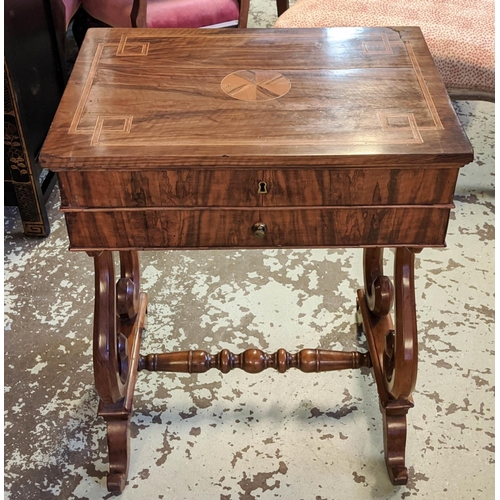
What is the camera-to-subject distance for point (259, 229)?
1.04 meters

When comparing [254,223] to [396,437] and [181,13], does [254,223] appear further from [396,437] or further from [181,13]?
[181,13]

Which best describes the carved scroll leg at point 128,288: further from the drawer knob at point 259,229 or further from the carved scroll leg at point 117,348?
the drawer knob at point 259,229

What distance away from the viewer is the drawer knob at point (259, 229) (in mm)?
1040

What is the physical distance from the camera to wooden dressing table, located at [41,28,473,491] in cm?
98

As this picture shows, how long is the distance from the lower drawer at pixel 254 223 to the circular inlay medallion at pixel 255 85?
8.4 inches

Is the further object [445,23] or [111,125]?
[445,23]

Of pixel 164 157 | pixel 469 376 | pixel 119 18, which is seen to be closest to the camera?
pixel 164 157

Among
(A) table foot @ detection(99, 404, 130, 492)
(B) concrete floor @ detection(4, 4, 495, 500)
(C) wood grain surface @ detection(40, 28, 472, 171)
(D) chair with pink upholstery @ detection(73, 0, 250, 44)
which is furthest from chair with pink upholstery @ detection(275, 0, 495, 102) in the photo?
(A) table foot @ detection(99, 404, 130, 492)

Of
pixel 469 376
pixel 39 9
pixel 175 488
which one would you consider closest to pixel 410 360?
pixel 469 376

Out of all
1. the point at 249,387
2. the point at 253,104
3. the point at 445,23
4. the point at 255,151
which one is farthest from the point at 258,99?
the point at 445,23

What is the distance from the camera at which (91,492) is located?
1.35 meters

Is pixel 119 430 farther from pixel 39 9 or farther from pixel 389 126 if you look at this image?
pixel 39 9

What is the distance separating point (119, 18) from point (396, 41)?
1.21 meters

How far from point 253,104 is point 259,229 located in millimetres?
213
